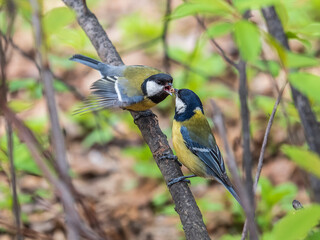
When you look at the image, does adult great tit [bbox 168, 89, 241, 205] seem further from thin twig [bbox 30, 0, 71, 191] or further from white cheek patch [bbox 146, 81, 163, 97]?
thin twig [bbox 30, 0, 71, 191]

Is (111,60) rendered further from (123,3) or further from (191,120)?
(123,3)

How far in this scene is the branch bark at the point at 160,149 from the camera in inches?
71.6

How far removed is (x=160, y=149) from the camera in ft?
7.77

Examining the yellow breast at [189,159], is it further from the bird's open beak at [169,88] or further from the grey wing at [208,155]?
the bird's open beak at [169,88]

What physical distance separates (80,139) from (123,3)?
3107 mm

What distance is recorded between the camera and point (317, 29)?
5.20ft

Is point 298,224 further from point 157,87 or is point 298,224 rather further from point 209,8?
point 157,87

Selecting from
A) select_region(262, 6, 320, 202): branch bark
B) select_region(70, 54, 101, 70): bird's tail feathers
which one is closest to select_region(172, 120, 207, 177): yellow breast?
select_region(262, 6, 320, 202): branch bark

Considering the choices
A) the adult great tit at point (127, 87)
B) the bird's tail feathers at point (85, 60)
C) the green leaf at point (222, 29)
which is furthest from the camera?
the bird's tail feathers at point (85, 60)

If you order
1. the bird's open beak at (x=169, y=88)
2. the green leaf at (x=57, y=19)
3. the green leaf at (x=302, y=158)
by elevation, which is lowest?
the green leaf at (x=302, y=158)

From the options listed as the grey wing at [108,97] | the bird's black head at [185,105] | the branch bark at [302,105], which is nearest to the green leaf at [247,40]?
the branch bark at [302,105]

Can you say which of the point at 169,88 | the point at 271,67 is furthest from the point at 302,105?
the point at 169,88

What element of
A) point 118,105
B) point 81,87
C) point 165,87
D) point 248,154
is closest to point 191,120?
point 165,87

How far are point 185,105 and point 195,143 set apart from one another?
288mm
